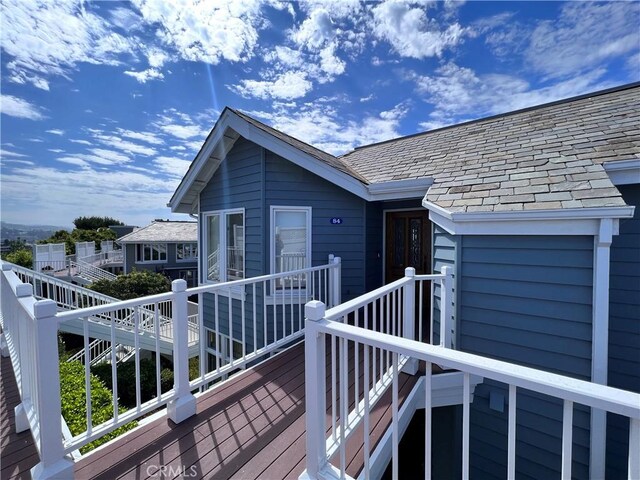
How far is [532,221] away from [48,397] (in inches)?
169

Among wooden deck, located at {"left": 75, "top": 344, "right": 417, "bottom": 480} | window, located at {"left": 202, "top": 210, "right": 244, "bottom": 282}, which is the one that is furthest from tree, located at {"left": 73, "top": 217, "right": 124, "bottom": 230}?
wooden deck, located at {"left": 75, "top": 344, "right": 417, "bottom": 480}

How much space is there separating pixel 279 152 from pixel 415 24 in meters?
3.59

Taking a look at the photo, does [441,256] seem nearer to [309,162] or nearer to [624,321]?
[624,321]

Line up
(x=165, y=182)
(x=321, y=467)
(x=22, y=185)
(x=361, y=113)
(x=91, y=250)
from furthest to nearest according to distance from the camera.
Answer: (x=91, y=250) < (x=165, y=182) < (x=22, y=185) < (x=361, y=113) < (x=321, y=467)

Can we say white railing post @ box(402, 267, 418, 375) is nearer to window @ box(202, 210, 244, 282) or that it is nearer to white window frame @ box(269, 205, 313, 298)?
white window frame @ box(269, 205, 313, 298)

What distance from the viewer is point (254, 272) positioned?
5422 mm

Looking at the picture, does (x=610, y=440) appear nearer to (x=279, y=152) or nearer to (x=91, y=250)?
(x=279, y=152)

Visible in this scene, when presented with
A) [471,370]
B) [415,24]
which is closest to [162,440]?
[471,370]

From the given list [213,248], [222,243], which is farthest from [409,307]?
[213,248]

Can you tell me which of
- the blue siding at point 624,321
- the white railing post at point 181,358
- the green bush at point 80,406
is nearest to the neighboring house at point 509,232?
the blue siding at point 624,321

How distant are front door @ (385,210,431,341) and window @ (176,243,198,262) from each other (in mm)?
19715

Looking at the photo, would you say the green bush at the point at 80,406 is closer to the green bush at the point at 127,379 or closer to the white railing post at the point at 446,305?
the white railing post at the point at 446,305

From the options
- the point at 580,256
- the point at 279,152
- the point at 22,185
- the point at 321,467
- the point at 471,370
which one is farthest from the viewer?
the point at 22,185

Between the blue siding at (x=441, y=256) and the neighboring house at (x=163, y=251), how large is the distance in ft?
61.9
